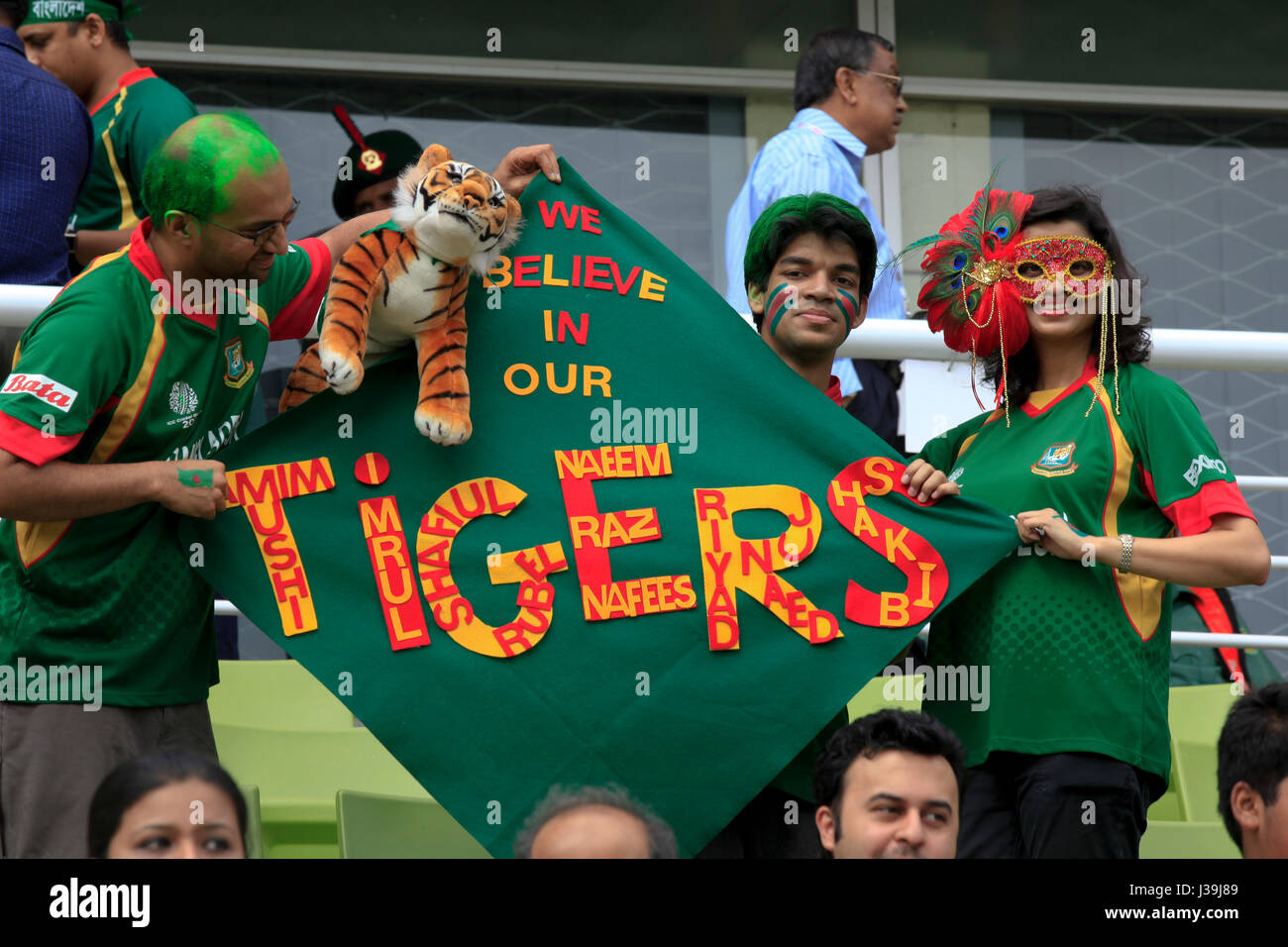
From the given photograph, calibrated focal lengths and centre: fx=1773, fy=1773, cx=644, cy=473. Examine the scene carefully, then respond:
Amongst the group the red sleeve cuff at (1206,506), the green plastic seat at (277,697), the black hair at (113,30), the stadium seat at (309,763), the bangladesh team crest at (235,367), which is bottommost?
the stadium seat at (309,763)

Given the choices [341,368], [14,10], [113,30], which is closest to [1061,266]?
[341,368]

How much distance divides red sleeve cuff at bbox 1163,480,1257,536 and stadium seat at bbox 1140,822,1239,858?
1.24 m

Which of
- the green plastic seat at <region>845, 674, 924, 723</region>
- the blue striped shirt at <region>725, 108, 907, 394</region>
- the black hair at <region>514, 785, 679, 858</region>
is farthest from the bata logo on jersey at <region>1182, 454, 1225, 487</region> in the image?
the blue striped shirt at <region>725, 108, 907, 394</region>

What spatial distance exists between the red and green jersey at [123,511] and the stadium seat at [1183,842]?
220 centimetres

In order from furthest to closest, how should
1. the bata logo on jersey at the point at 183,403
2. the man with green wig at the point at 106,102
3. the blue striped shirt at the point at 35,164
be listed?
the man with green wig at the point at 106,102 < the blue striped shirt at the point at 35,164 < the bata logo on jersey at the point at 183,403

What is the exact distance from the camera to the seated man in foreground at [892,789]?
295 cm

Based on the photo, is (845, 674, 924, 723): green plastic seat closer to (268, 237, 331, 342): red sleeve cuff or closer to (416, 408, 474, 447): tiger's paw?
(416, 408, 474, 447): tiger's paw

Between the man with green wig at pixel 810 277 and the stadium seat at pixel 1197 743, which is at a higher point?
the man with green wig at pixel 810 277

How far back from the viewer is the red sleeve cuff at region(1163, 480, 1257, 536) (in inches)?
120

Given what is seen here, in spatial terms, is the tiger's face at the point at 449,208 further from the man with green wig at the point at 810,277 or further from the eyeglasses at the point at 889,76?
the eyeglasses at the point at 889,76

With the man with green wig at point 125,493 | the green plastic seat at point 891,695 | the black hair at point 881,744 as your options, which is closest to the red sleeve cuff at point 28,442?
the man with green wig at point 125,493
